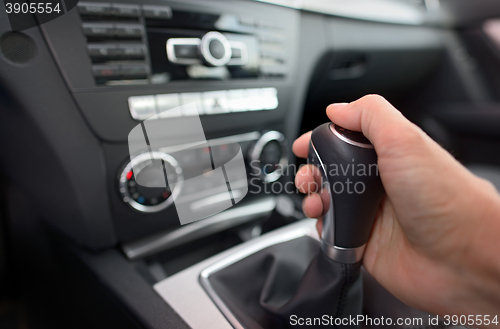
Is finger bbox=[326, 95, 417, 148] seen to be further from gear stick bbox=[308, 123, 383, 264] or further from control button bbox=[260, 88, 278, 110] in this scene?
control button bbox=[260, 88, 278, 110]

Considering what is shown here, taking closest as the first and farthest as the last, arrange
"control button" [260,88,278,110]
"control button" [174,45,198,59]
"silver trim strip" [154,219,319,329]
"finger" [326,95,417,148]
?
"finger" [326,95,417,148] → "silver trim strip" [154,219,319,329] → "control button" [174,45,198,59] → "control button" [260,88,278,110]

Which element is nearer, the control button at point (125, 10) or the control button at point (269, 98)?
the control button at point (125, 10)

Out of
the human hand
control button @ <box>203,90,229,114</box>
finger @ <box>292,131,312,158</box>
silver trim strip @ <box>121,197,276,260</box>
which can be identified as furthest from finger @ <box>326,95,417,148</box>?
silver trim strip @ <box>121,197,276,260</box>

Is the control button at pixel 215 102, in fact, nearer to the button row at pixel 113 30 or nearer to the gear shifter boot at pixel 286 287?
the button row at pixel 113 30

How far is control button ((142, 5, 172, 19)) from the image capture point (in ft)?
1.70

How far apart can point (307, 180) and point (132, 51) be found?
35 centimetres

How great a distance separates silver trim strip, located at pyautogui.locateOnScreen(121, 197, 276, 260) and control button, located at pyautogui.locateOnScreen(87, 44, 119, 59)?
335mm

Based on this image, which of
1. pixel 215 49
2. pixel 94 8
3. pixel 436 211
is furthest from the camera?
pixel 215 49

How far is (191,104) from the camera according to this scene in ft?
1.90

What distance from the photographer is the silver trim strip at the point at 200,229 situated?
60cm

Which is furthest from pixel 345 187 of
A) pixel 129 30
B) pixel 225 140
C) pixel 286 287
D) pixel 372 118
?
pixel 129 30

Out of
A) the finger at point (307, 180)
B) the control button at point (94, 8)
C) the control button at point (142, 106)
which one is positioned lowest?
the finger at point (307, 180)

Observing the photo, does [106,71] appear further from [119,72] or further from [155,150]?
[155,150]

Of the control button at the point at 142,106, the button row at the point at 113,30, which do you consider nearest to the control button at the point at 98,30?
the button row at the point at 113,30
